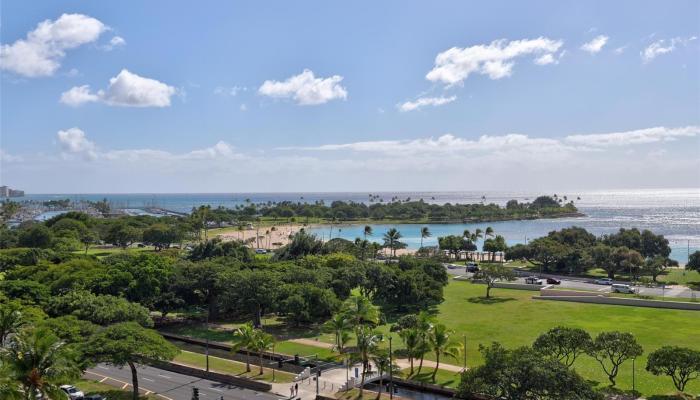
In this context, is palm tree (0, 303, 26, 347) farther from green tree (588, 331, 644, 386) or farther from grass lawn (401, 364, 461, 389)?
green tree (588, 331, 644, 386)

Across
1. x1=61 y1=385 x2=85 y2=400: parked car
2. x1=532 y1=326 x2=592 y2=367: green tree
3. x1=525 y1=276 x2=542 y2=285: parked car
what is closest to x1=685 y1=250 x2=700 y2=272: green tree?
x1=525 y1=276 x2=542 y2=285: parked car

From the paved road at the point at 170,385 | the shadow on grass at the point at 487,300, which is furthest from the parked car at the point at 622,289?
the paved road at the point at 170,385

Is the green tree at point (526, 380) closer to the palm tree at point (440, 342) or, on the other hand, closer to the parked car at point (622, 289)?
the palm tree at point (440, 342)

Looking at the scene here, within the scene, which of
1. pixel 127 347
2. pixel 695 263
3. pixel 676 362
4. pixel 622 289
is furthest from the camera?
pixel 695 263

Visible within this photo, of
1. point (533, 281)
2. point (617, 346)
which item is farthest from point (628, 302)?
point (617, 346)

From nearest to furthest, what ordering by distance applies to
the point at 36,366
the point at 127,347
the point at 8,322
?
the point at 36,366, the point at 127,347, the point at 8,322

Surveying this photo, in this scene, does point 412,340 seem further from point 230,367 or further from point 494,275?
point 494,275

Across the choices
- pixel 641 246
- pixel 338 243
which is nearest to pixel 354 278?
pixel 338 243
